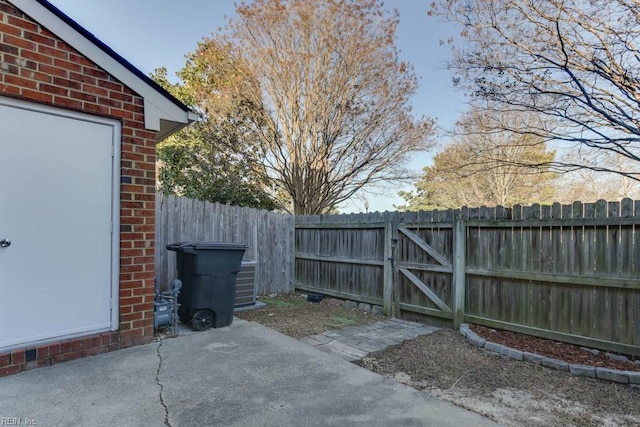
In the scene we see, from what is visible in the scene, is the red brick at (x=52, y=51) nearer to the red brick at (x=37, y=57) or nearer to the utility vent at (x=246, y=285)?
the red brick at (x=37, y=57)

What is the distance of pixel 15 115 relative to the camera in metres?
3.02

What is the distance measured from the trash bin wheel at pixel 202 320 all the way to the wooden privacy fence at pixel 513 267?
2908 mm

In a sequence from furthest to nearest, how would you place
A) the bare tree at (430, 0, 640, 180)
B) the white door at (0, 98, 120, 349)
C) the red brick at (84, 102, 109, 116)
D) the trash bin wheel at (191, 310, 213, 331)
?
the bare tree at (430, 0, 640, 180), the trash bin wheel at (191, 310, 213, 331), the red brick at (84, 102, 109, 116), the white door at (0, 98, 120, 349)

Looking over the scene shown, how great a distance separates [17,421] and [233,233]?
15.8ft

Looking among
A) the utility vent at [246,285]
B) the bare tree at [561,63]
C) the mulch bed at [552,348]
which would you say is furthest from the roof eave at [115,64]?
the bare tree at [561,63]

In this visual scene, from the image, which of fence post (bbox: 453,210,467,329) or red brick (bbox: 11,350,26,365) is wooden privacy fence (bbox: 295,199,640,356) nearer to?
fence post (bbox: 453,210,467,329)

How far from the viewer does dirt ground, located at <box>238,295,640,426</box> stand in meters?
2.65

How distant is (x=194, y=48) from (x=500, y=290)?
39.3 feet

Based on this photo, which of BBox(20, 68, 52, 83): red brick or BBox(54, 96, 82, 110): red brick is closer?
BBox(20, 68, 52, 83): red brick

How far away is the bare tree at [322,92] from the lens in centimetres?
1025

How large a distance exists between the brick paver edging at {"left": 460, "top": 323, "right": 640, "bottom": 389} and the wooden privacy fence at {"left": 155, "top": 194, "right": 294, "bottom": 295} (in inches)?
171

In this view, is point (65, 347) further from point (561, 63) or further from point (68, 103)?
point (561, 63)

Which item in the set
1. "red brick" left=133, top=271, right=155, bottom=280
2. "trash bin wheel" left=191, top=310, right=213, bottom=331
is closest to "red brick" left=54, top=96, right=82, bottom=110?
"red brick" left=133, top=271, right=155, bottom=280

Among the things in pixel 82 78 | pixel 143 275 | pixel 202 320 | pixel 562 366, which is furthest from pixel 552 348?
pixel 82 78
